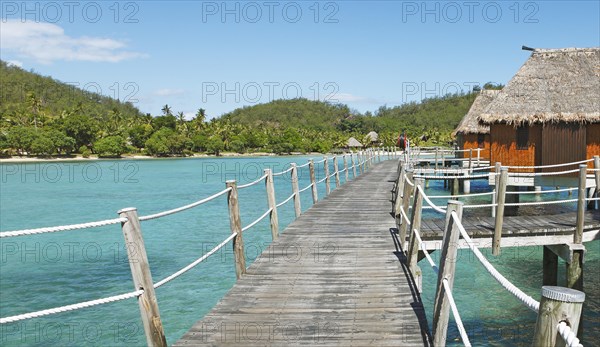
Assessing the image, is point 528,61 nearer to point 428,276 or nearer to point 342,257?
point 428,276

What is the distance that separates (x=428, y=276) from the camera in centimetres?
1341

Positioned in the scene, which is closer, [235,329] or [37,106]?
[235,329]

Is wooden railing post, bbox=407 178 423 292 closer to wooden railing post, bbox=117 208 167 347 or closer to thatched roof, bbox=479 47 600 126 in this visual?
wooden railing post, bbox=117 208 167 347

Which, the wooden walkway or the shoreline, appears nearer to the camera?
the wooden walkway

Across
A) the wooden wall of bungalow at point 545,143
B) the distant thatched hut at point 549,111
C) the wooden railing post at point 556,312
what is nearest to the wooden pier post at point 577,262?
the wooden railing post at point 556,312

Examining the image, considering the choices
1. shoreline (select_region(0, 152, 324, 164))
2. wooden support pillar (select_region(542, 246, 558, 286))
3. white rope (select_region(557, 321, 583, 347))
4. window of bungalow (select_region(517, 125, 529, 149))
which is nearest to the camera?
white rope (select_region(557, 321, 583, 347))

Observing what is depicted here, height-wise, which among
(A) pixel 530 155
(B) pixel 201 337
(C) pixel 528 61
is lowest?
(B) pixel 201 337

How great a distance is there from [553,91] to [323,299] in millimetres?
18110

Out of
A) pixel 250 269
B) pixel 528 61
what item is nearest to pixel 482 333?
pixel 250 269

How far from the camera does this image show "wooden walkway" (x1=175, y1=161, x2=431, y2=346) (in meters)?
4.29

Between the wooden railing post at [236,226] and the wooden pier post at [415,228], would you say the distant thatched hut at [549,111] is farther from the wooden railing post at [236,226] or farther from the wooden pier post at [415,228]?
the wooden railing post at [236,226]

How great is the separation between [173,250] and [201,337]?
47.3 feet

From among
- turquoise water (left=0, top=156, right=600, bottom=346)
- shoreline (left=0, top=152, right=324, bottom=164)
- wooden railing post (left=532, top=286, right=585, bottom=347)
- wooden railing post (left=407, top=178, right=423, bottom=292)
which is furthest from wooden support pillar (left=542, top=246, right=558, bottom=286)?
shoreline (left=0, top=152, right=324, bottom=164)

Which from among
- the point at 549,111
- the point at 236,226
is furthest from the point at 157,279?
the point at 549,111
